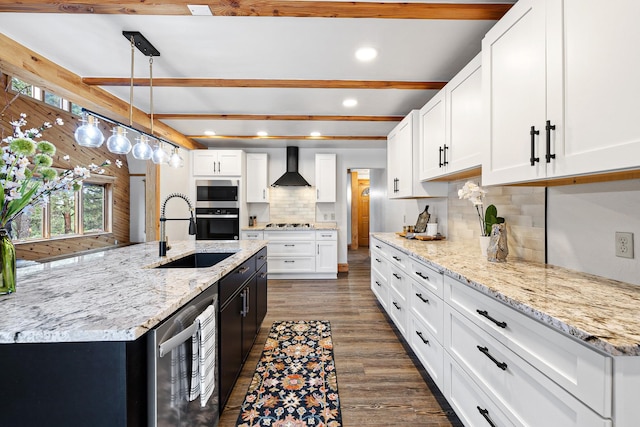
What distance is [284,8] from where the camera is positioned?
5.64 feet

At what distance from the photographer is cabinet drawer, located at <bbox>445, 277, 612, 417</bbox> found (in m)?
0.78

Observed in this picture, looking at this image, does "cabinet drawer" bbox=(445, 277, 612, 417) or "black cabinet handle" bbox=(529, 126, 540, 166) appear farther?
"black cabinet handle" bbox=(529, 126, 540, 166)

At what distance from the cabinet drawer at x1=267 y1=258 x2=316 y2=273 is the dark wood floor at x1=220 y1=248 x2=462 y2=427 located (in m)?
0.90

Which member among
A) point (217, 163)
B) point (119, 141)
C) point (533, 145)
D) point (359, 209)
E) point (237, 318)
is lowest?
point (237, 318)

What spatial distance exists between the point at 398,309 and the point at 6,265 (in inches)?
104

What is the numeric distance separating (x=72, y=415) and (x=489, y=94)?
2346mm

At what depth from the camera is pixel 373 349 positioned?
2.57m

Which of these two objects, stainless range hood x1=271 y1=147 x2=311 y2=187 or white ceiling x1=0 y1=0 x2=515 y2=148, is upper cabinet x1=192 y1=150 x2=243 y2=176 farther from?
white ceiling x1=0 y1=0 x2=515 y2=148

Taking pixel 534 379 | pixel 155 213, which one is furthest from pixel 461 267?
pixel 155 213

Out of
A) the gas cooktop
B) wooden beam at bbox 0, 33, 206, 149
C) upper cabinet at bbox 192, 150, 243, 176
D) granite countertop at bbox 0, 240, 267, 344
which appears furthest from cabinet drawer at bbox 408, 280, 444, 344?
upper cabinet at bbox 192, 150, 243, 176

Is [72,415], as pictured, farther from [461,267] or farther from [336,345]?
[336,345]

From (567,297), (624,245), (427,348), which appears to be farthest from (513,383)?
(427,348)

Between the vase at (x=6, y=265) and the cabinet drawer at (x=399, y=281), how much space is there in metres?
2.35

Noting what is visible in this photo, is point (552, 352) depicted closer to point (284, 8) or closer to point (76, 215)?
point (284, 8)
